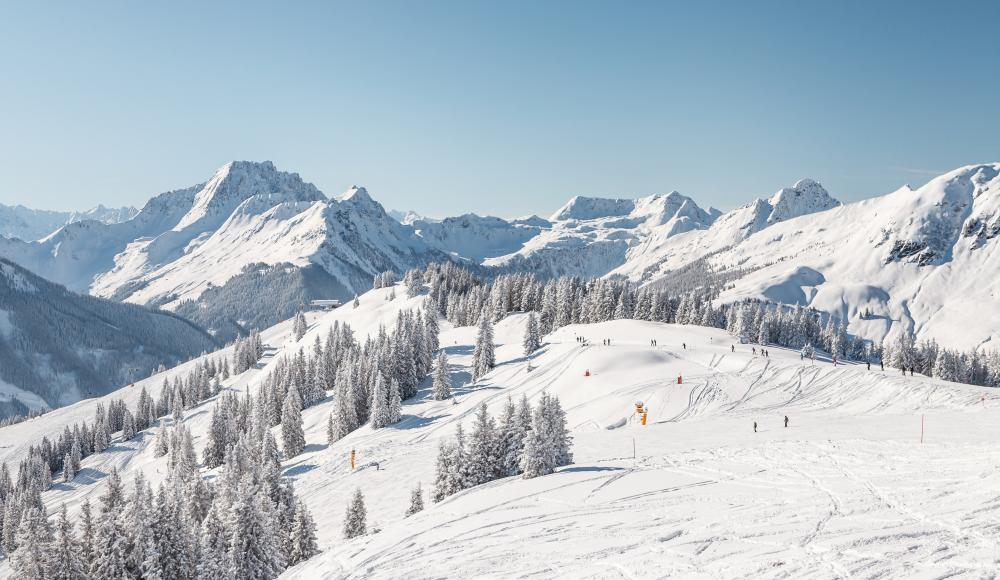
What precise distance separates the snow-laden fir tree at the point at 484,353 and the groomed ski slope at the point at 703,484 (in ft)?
38.7

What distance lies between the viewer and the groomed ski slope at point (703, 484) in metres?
20.2

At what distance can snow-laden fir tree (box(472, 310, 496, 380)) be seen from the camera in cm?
9031

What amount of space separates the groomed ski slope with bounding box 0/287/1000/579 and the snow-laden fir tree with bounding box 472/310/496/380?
11782 millimetres

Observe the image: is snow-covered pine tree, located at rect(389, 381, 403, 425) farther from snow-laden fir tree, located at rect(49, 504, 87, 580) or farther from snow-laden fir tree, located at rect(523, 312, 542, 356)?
snow-laden fir tree, located at rect(49, 504, 87, 580)

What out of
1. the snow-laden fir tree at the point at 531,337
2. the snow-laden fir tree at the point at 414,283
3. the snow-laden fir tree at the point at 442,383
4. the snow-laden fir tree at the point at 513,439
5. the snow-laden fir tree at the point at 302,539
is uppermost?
the snow-laden fir tree at the point at 414,283

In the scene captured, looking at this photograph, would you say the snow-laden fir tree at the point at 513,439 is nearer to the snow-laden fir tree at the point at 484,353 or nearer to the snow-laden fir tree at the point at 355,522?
the snow-laden fir tree at the point at 355,522

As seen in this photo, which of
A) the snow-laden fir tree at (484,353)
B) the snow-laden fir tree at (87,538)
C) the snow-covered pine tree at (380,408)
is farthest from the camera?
the snow-laden fir tree at (484,353)

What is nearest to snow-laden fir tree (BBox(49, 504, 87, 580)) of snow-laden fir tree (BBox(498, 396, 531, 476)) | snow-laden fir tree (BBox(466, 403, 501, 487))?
snow-laden fir tree (BBox(466, 403, 501, 487))

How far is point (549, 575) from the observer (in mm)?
20188

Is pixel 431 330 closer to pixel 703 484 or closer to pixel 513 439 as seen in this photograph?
pixel 513 439

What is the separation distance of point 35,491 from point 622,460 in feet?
272

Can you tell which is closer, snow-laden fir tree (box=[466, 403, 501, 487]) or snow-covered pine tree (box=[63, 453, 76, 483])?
snow-laden fir tree (box=[466, 403, 501, 487])

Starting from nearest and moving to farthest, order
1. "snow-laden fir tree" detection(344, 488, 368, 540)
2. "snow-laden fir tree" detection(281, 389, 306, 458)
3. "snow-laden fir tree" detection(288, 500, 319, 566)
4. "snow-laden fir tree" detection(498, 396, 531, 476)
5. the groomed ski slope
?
the groomed ski slope → "snow-laden fir tree" detection(288, 500, 319, 566) → "snow-laden fir tree" detection(344, 488, 368, 540) → "snow-laden fir tree" detection(498, 396, 531, 476) → "snow-laden fir tree" detection(281, 389, 306, 458)

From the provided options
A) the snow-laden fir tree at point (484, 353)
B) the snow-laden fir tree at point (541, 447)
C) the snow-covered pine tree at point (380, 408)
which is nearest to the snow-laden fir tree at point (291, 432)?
the snow-covered pine tree at point (380, 408)
